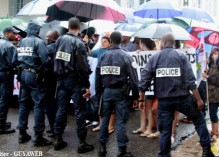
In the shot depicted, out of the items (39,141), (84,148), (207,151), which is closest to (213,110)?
(207,151)

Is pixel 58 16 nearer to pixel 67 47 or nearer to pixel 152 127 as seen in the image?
pixel 67 47

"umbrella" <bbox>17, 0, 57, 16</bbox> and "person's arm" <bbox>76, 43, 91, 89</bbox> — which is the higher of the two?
"umbrella" <bbox>17, 0, 57, 16</bbox>

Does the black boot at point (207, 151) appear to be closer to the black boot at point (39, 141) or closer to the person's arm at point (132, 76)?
the person's arm at point (132, 76)

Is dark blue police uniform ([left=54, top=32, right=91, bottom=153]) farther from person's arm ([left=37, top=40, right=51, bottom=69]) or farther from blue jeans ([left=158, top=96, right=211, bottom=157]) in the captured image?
blue jeans ([left=158, top=96, right=211, bottom=157])

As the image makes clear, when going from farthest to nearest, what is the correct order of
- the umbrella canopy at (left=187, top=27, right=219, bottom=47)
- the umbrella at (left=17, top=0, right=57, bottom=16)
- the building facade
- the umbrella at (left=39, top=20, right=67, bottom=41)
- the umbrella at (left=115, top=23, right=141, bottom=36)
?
1. the building facade
2. the umbrella at (left=17, top=0, right=57, bottom=16)
3. the umbrella at (left=39, top=20, right=67, bottom=41)
4. the umbrella at (left=115, top=23, right=141, bottom=36)
5. the umbrella canopy at (left=187, top=27, right=219, bottom=47)

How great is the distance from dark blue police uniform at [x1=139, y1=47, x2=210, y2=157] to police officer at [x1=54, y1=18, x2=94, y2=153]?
3.79 feet

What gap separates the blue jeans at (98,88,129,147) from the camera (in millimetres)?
4887

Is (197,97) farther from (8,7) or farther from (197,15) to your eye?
(8,7)

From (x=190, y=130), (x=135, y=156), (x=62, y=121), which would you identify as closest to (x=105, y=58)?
(x=62, y=121)

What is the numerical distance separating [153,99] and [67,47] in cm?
214

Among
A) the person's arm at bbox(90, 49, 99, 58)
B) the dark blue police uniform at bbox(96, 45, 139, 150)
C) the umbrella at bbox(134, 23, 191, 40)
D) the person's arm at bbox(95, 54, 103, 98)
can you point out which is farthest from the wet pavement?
the umbrella at bbox(134, 23, 191, 40)

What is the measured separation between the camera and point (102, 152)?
4.97m

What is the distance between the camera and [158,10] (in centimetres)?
823

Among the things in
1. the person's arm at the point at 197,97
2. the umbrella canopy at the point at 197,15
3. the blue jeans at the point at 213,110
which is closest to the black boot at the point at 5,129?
the person's arm at the point at 197,97
